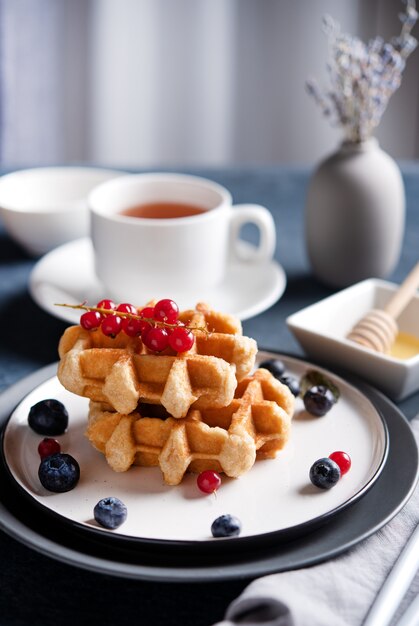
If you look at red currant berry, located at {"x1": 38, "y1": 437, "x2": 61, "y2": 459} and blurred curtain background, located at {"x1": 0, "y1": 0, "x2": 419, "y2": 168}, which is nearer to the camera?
red currant berry, located at {"x1": 38, "y1": 437, "x2": 61, "y2": 459}

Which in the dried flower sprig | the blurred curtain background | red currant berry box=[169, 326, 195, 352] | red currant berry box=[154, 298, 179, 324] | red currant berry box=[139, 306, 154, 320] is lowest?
the blurred curtain background

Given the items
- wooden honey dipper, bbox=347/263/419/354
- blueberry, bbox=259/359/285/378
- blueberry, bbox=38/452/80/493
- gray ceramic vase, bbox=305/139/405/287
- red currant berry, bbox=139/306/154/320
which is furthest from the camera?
gray ceramic vase, bbox=305/139/405/287

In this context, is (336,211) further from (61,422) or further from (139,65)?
(139,65)

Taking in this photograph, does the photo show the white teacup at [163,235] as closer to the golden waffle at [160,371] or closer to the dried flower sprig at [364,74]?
the dried flower sprig at [364,74]

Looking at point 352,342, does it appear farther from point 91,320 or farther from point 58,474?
point 58,474

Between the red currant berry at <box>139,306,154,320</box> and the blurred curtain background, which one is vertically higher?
the red currant berry at <box>139,306,154,320</box>

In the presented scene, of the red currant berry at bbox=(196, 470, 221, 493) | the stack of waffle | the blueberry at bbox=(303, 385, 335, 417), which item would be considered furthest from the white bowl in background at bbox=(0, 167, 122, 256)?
the red currant berry at bbox=(196, 470, 221, 493)

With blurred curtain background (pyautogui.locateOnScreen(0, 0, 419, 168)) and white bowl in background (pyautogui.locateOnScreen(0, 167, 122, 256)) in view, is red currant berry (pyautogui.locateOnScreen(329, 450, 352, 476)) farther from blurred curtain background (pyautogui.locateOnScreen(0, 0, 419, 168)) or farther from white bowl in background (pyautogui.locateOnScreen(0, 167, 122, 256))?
blurred curtain background (pyautogui.locateOnScreen(0, 0, 419, 168))
